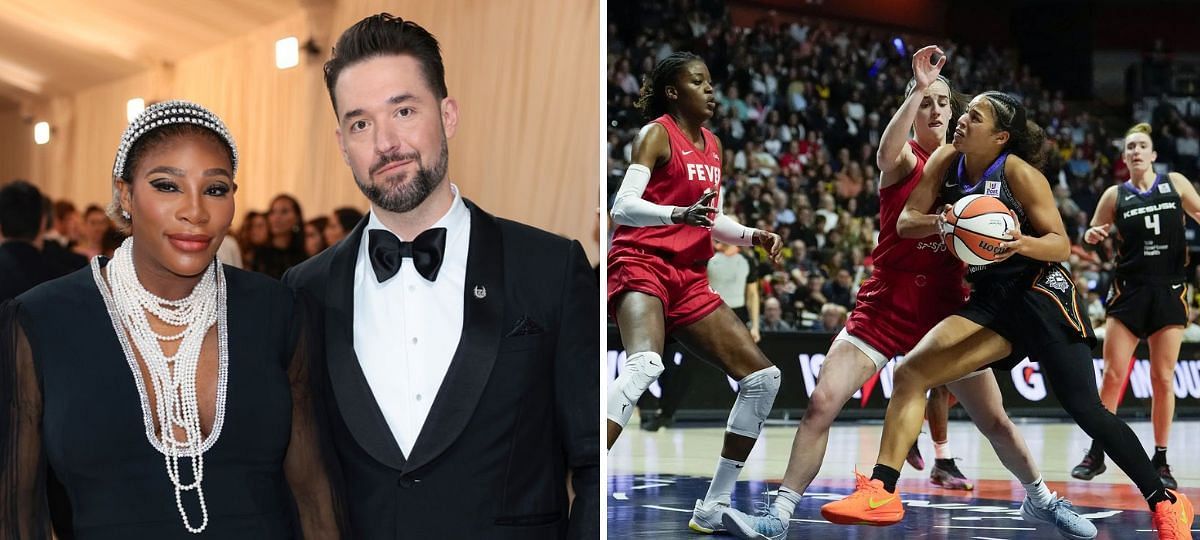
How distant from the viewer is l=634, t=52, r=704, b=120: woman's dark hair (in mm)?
4742

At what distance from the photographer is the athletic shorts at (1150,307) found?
6.62m

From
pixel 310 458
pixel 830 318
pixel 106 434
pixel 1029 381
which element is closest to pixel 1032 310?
pixel 310 458

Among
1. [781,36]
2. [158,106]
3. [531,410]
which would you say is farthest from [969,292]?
[781,36]

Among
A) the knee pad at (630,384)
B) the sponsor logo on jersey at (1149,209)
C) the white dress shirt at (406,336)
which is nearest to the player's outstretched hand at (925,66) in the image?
the knee pad at (630,384)

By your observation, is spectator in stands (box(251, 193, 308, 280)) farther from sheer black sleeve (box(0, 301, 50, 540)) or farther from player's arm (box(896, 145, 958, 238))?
player's arm (box(896, 145, 958, 238))

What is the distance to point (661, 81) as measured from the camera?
15.6 feet

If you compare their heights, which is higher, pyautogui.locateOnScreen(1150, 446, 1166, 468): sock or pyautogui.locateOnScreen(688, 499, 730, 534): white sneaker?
pyautogui.locateOnScreen(1150, 446, 1166, 468): sock

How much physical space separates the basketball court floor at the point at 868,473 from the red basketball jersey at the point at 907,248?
3.56 ft

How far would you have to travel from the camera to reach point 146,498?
2.16 metres

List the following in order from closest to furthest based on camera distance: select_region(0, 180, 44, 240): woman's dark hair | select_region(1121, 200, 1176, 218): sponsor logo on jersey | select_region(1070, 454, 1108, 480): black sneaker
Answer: select_region(0, 180, 44, 240): woman's dark hair
select_region(1121, 200, 1176, 218): sponsor logo on jersey
select_region(1070, 454, 1108, 480): black sneaker

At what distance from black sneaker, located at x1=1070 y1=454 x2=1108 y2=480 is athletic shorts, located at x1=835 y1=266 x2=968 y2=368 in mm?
2473

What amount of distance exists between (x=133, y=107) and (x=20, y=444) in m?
0.77

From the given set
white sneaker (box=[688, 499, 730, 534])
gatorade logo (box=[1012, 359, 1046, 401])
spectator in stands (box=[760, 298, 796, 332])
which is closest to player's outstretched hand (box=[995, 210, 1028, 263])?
white sneaker (box=[688, 499, 730, 534])

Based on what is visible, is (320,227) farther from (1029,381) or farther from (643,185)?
(1029,381)
